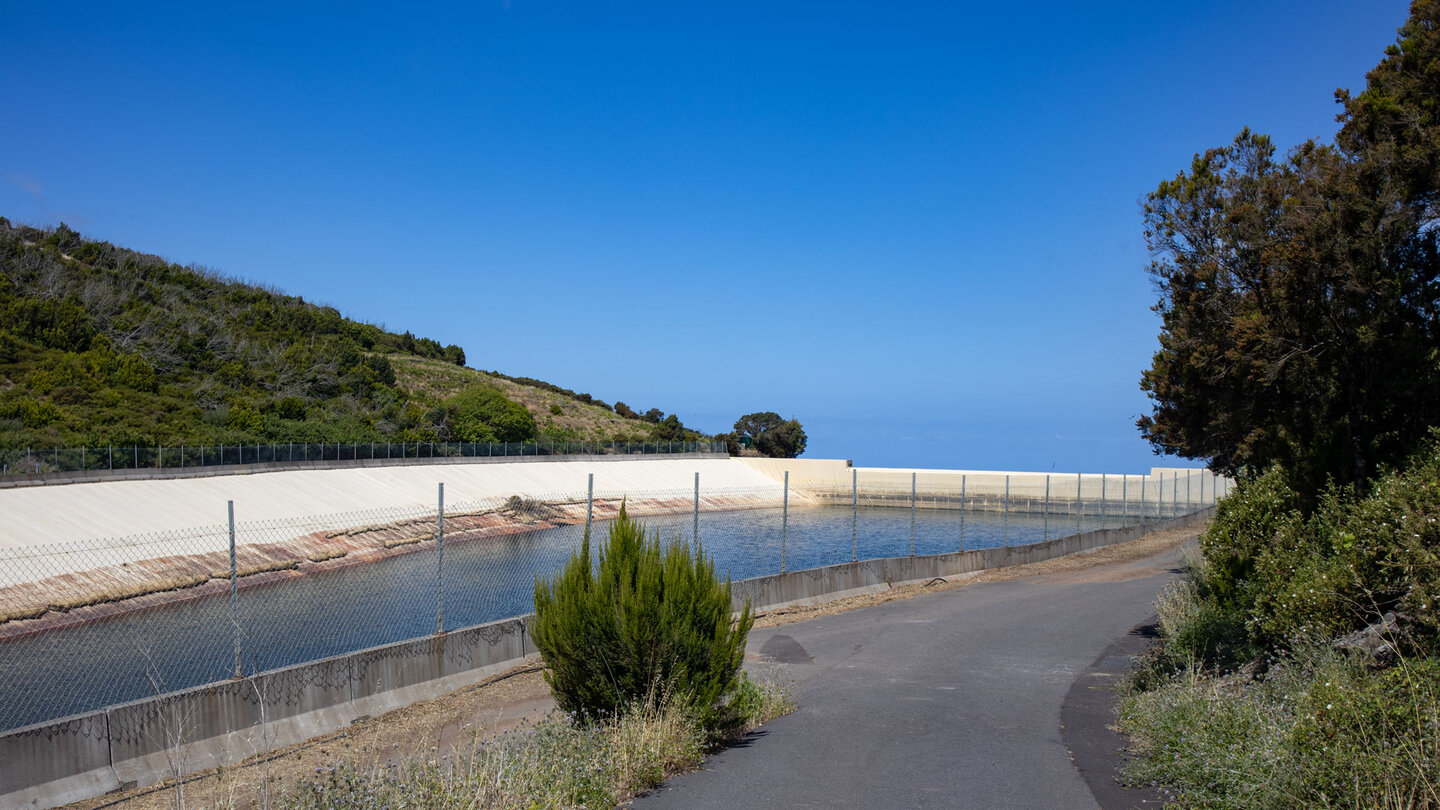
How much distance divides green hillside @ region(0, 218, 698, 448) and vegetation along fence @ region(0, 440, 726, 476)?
617 centimetres

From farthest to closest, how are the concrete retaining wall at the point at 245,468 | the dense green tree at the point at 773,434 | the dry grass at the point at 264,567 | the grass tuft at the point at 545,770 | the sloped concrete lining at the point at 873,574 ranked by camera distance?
the dense green tree at the point at 773,434, the concrete retaining wall at the point at 245,468, the dry grass at the point at 264,567, the sloped concrete lining at the point at 873,574, the grass tuft at the point at 545,770

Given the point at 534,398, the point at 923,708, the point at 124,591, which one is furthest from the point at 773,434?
the point at 923,708

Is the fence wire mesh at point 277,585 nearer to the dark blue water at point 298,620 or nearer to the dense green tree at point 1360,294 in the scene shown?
the dark blue water at point 298,620

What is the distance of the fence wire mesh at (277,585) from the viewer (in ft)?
57.5

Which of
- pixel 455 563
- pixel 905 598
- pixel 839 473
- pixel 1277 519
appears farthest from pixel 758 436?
pixel 1277 519

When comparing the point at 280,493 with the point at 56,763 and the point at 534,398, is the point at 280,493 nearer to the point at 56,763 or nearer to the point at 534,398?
the point at 56,763

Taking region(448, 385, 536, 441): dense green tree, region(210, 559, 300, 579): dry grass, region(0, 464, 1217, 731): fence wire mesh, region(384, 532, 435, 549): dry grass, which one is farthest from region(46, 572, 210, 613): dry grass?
region(448, 385, 536, 441): dense green tree

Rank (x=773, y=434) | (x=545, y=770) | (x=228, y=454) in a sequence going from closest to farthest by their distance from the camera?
(x=545, y=770) < (x=228, y=454) < (x=773, y=434)

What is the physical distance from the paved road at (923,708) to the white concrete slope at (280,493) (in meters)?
9.51

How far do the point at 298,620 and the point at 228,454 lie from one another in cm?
2468

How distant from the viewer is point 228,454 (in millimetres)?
44156

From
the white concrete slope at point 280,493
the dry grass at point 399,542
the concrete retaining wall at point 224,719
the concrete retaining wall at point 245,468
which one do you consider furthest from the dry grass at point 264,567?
the concrete retaining wall at point 224,719

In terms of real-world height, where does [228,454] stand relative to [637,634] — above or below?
above

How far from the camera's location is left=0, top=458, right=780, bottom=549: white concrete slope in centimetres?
3148
